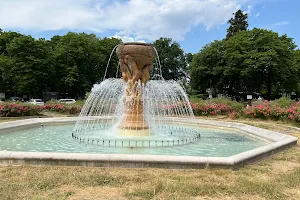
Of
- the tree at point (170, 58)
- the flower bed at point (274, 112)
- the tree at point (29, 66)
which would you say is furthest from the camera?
the tree at point (170, 58)

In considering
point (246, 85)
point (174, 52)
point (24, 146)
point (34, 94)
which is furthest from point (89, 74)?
point (24, 146)

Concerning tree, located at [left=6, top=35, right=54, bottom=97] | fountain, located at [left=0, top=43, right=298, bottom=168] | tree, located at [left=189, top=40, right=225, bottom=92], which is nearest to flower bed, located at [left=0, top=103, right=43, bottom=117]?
fountain, located at [left=0, top=43, right=298, bottom=168]

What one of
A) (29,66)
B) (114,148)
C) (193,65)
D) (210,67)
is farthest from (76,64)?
(114,148)

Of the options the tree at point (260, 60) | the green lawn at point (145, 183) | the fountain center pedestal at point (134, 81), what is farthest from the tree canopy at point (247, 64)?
the green lawn at point (145, 183)

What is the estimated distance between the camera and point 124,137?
32.8 feet

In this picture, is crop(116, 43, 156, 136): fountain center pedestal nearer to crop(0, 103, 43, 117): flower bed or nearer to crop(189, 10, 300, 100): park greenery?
crop(0, 103, 43, 117): flower bed

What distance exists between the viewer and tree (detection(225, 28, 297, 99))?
35.4 metres

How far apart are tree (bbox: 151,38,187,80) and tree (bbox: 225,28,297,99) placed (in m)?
17.2

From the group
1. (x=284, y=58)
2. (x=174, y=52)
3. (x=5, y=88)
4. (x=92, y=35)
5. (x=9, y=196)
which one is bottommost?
(x=9, y=196)

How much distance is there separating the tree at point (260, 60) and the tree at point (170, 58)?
1722 centimetres

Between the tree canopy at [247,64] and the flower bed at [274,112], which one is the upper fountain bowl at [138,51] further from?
the tree canopy at [247,64]

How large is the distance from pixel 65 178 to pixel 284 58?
3698 cm

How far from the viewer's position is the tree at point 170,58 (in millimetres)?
56581

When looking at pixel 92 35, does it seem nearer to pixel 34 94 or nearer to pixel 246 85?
pixel 34 94
